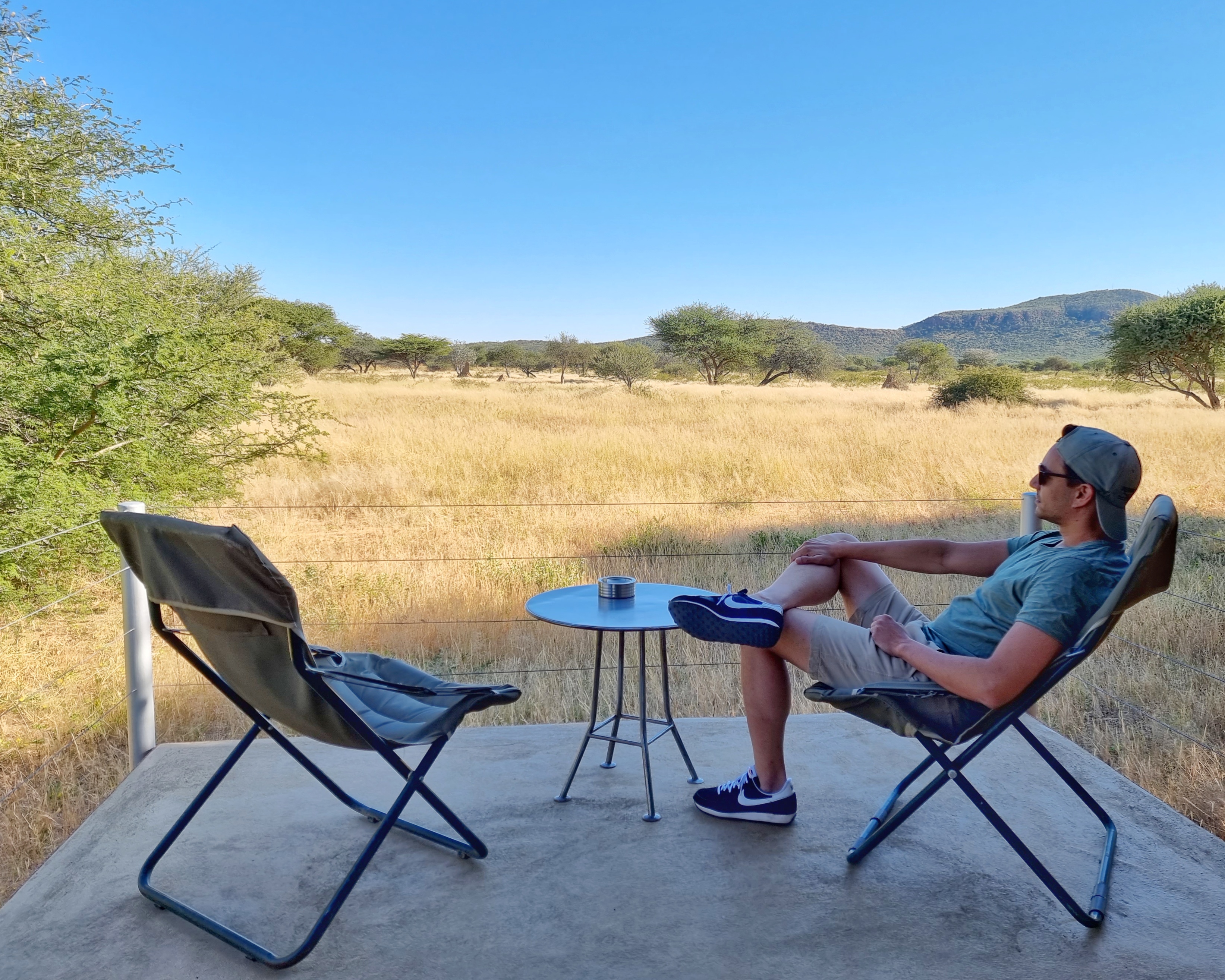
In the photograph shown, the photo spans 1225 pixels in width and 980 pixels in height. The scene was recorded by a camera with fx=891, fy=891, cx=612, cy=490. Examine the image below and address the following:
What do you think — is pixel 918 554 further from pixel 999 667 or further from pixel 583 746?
pixel 583 746

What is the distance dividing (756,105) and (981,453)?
41.1ft

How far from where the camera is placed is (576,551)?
6.36m

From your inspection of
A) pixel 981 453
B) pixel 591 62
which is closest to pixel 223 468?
pixel 981 453

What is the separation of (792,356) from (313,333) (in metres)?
17.0

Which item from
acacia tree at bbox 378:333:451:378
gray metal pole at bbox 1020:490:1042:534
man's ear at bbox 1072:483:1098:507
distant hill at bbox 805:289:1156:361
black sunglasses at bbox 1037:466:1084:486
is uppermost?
distant hill at bbox 805:289:1156:361

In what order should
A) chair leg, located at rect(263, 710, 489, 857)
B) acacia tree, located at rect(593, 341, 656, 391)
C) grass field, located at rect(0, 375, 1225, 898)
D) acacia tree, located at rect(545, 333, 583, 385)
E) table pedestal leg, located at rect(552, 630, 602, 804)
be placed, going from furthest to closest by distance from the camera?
1. acacia tree, located at rect(545, 333, 583, 385)
2. acacia tree, located at rect(593, 341, 656, 391)
3. grass field, located at rect(0, 375, 1225, 898)
4. table pedestal leg, located at rect(552, 630, 602, 804)
5. chair leg, located at rect(263, 710, 489, 857)

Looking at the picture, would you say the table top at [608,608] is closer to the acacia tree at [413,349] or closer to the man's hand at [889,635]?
the man's hand at [889,635]

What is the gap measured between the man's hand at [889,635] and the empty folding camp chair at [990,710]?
0.08 m

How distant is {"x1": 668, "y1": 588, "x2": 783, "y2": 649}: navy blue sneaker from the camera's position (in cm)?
198

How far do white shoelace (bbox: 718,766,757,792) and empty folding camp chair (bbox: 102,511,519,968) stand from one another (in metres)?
0.61

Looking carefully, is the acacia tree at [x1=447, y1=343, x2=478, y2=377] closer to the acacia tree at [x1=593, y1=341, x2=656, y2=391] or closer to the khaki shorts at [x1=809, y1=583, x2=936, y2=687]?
the acacia tree at [x1=593, y1=341, x2=656, y2=391]

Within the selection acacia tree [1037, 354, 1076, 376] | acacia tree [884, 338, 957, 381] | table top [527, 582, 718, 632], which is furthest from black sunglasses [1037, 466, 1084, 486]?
acacia tree [1037, 354, 1076, 376]

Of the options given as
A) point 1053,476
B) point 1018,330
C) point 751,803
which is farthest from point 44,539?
point 1018,330

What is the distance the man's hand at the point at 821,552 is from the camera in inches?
87.8
